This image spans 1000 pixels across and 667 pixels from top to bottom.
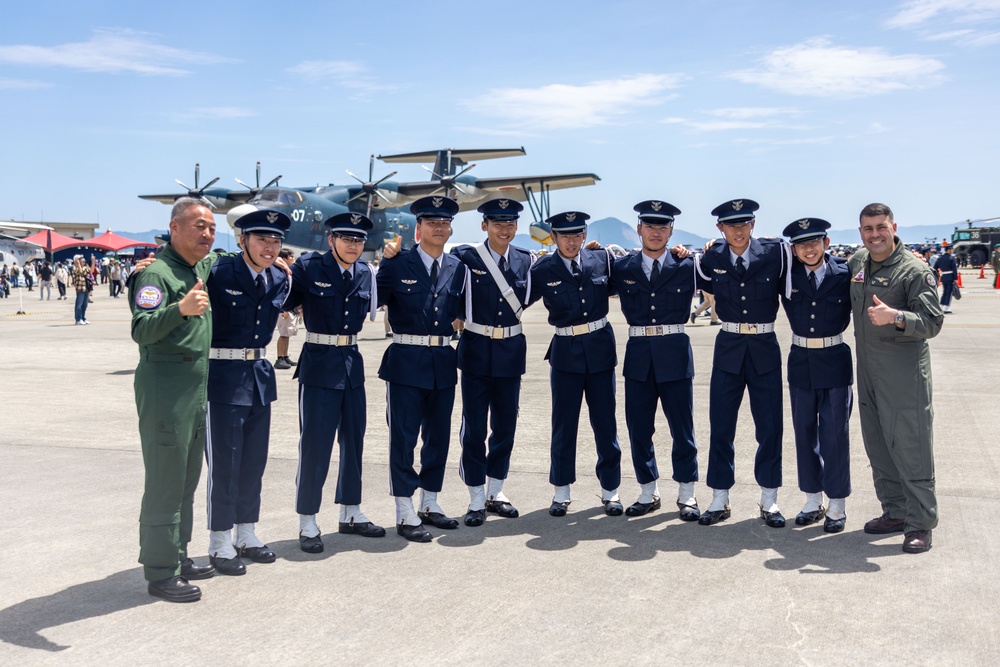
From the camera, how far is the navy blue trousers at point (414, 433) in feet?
17.2

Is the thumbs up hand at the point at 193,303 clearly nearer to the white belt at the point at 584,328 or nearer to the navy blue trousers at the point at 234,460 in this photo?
the navy blue trousers at the point at 234,460

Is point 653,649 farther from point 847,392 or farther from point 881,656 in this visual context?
point 847,392

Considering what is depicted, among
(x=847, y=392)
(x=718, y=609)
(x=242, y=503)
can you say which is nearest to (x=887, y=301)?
(x=847, y=392)

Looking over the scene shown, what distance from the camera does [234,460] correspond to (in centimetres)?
460

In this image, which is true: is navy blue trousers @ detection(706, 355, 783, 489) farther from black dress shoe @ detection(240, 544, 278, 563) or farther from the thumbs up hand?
the thumbs up hand

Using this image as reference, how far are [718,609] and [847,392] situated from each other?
1.96m

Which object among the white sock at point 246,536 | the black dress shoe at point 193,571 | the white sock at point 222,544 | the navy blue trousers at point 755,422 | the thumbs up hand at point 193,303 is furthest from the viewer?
the navy blue trousers at point 755,422

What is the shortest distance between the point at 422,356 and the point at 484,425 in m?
0.69

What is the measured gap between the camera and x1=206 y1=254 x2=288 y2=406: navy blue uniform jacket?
4.54 meters

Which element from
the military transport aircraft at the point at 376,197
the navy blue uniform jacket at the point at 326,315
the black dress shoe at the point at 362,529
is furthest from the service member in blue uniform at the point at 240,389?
the military transport aircraft at the point at 376,197

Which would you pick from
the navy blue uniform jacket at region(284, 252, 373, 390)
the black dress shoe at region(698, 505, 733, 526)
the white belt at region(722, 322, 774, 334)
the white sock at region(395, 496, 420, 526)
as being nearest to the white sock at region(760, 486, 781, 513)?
the black dress shoe at region(698, 505, 733, 526)

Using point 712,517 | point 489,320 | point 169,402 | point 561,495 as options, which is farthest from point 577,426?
point 169,402

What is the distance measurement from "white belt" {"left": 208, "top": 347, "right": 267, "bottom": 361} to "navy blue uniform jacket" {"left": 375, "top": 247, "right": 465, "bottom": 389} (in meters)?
0.85

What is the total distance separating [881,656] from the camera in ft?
11.0
